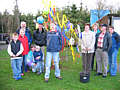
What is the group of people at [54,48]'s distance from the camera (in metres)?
4.58

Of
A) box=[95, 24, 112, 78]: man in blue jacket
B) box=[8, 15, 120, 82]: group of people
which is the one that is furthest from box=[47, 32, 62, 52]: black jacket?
box=[95, 24, 112, 78]: man in blue jacket

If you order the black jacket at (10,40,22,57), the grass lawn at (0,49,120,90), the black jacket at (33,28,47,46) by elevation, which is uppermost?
the black jacket at (33,28,47,46)

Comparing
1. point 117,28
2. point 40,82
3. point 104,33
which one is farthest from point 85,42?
point 117,28

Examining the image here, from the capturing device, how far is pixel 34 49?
5.32 m

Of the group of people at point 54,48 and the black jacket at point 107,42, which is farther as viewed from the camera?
the black jacket at point 107,42

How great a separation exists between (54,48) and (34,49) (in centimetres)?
110

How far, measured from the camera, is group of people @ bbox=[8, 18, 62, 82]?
4.55m

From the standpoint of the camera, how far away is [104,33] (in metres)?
4.89

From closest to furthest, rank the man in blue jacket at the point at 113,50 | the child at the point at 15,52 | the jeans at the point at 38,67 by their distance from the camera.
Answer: the child at the point at 15,52
the man in blue jacket at the point at 113,50
the jeans at the point at 38,67

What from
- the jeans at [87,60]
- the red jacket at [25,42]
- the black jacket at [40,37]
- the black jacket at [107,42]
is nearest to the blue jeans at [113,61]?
the black jacket at [107,42]

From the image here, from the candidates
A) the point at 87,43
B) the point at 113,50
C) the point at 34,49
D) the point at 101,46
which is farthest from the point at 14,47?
the point at 113,50

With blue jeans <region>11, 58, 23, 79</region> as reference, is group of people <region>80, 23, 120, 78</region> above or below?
above

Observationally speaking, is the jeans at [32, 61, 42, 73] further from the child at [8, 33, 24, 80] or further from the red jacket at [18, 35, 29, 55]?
the child at [8, 33, 24, 80]

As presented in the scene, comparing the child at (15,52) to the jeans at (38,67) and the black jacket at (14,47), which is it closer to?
the black jacket at (14,47)
